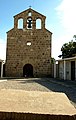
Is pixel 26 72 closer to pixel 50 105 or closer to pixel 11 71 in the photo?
pixel 11 71

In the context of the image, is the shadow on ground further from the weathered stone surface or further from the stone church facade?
the stone church facade

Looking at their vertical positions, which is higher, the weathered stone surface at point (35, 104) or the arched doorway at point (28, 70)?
the weathered stone surface at point (35, 104)

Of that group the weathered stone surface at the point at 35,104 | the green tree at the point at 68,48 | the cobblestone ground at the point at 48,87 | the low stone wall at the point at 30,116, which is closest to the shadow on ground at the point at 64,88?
the cobblestone ground at the point at 48,87

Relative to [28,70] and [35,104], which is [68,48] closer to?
[28,70]

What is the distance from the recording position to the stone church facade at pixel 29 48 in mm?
26672

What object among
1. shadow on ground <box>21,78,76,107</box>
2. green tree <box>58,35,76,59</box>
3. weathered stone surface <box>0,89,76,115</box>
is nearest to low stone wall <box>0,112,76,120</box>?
weathered stone surface <box>0,89,76,115</box>

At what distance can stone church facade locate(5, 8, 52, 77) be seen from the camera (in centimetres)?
2667

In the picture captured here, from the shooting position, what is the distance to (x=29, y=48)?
27.0m

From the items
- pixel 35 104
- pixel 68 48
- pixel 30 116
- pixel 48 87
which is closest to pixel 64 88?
pixel 48 87

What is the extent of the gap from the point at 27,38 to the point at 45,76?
17.4 ft

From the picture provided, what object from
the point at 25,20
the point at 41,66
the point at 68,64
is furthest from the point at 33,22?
the point at 68,64

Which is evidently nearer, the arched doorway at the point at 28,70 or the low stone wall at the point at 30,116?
the low stone wall at the point at 30,116

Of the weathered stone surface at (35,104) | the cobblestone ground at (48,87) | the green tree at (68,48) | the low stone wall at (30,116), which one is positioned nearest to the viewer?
the low stone wall at (30,116)

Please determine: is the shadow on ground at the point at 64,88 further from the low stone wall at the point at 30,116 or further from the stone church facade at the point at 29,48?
the stone church facade at the point at 29,48
